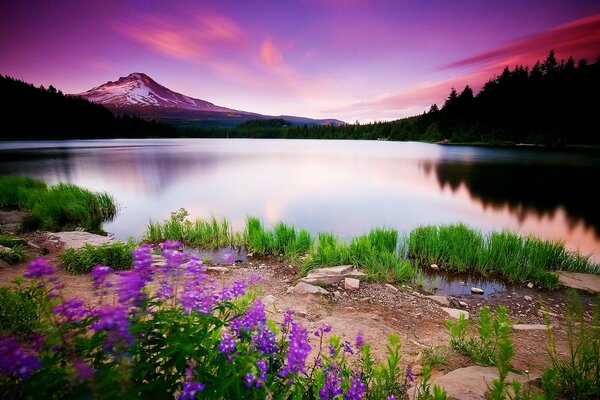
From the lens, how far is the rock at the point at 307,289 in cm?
694

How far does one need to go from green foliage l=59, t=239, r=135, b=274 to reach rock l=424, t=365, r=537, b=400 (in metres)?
7.80

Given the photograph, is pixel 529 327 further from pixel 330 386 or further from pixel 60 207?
pixel 60 207

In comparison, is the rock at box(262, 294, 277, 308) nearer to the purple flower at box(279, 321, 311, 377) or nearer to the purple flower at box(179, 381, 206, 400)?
the purple flower at box(279, 321, 311, 377)

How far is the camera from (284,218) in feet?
52.5

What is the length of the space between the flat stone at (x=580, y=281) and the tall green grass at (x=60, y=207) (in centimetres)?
A: 1790

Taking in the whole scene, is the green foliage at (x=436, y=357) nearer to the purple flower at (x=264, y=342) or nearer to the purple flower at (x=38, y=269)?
the purple flower at (x=264, y=342)

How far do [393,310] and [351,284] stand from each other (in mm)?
1269

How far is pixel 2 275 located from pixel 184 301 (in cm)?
794

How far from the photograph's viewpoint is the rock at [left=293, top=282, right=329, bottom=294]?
6.94m

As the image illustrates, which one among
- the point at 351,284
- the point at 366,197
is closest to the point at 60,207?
the point at 351,284

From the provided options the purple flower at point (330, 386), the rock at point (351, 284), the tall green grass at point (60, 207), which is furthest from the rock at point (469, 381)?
the tall green grass at point (60, 207)

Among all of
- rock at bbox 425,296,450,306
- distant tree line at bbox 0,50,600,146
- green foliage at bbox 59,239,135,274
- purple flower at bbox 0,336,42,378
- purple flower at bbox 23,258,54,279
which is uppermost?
distant tree line at bbox 0,50,600,146

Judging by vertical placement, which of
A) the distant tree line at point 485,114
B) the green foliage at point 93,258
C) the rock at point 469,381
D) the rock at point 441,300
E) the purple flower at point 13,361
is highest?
the distant tree line at point 485,114

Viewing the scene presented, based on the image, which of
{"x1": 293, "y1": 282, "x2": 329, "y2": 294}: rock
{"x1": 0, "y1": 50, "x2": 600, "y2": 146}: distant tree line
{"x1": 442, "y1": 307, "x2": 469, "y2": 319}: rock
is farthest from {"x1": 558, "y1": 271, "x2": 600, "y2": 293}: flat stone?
{"x1": 0, "y1": 50, "x2": 600, "y2": 146}: distant tree line
